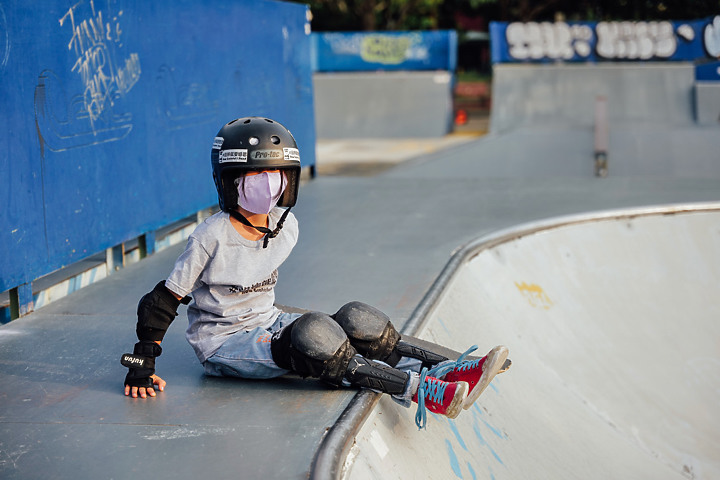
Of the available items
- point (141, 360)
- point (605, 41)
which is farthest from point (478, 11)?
point (141, 360)

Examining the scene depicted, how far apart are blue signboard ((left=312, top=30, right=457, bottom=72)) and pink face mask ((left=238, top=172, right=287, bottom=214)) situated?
18.5 m

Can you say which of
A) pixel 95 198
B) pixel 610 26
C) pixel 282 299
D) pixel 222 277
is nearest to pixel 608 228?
pixel 282 299

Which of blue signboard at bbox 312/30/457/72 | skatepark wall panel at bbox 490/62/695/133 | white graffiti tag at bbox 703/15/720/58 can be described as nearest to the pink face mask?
skatepark wall panel at bbox 490/62/695/133

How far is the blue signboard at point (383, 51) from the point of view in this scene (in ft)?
70.5

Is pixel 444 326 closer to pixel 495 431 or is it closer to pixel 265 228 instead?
pixel 495 431

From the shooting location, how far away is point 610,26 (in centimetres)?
1967

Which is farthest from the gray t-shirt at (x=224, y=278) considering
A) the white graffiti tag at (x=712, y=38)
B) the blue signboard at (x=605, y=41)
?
the white graffiti tag at (x=712, y=38)

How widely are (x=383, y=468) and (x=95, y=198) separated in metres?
3.30

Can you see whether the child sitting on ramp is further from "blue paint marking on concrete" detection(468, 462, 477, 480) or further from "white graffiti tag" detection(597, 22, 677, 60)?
"white graffiti tag" detection(597, 22, 677, 60)

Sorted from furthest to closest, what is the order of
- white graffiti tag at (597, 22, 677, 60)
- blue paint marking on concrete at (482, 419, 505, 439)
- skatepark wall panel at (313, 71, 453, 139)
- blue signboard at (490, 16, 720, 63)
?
skatepark wall panel at (313, 71, 453, 139) → white graffiti tag at (597, 22, 677, 60) → blue signboard at (490, 16, 720, 63) → blue paint marking on concrete at (482, 419, 505, 439)

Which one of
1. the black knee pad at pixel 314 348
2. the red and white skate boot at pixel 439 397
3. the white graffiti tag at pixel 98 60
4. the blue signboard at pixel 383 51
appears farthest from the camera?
the blue signboard at pixel 383 51

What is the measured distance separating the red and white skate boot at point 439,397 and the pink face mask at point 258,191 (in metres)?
0.99

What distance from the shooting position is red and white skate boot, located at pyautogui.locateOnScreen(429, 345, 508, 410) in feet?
11.1

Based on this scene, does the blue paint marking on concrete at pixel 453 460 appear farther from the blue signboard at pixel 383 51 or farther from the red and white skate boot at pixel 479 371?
the blue signboard at pixel 383 51
